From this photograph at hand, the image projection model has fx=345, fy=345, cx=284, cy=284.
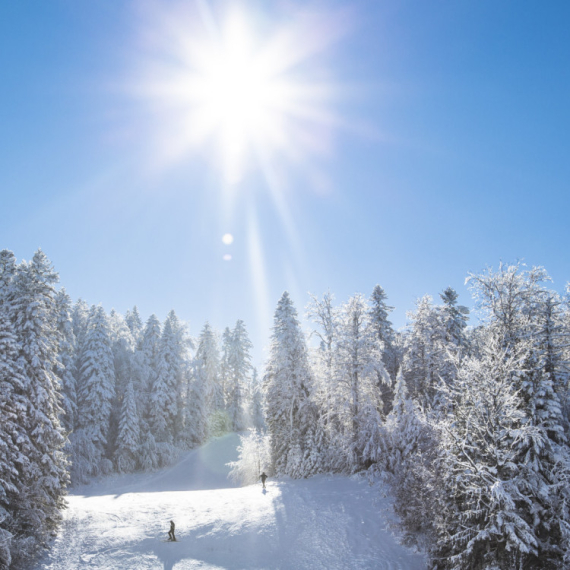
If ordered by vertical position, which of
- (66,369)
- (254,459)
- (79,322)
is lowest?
(254,459)

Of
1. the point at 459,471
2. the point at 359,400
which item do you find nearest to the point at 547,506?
the point at 459,471

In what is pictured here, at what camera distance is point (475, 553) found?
1109 cm

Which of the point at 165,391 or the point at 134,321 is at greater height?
the point at 134,321

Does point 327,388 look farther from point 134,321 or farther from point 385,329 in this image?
point 134,321

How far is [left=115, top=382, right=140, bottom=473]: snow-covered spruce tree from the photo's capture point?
32.8m

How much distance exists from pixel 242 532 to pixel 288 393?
1150 centimetres

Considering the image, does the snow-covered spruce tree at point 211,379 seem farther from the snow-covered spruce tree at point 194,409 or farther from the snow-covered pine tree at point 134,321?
the snow-covered pine tree at point 134,321

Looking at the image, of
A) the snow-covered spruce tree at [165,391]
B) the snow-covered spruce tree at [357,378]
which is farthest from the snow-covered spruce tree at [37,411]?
the snow-covered spruce tree at [165,391]

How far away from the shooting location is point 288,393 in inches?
1095

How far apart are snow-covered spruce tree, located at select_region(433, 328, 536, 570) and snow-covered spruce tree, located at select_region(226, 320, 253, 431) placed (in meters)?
37.1

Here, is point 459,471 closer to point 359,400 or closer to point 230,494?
point 359,400

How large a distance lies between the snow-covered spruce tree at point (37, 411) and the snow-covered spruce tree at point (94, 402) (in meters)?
13.7

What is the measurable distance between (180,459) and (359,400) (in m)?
23.2

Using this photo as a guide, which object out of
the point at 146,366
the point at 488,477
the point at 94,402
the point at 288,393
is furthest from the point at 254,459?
the point at 488,477
